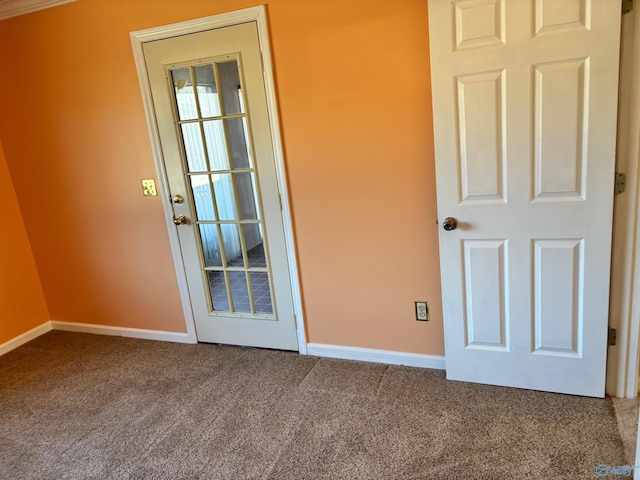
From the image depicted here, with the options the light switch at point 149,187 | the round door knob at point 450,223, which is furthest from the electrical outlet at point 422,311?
the light switch at point 149,187

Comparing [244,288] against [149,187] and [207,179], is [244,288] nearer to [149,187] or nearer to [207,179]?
[207,179]

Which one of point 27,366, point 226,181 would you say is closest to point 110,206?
point 226,181

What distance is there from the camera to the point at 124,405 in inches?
96.4

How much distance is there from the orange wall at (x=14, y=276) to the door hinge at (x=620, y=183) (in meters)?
3.90

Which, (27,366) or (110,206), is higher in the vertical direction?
(110,206)

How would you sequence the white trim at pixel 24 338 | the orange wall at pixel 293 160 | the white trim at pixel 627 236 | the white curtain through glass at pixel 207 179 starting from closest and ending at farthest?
the white trim at pixel 627 236 < the orange wall at pixel 293 160 < the white curtain through glass at pixel 207 179 < the white trim at pixel 24 338

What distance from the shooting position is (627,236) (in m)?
1.92

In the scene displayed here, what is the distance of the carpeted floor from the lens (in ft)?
6.03

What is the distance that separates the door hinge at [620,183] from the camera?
73.7 inches

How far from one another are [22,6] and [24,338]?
2.38 meters

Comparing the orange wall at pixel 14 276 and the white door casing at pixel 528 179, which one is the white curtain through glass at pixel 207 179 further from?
the orange wall at pixel 14 276

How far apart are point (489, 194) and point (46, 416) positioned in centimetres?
260

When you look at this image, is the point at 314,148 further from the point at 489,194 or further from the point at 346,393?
the point at 346,393

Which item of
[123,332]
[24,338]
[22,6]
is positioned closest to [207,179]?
[123,332]
